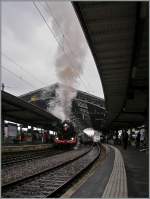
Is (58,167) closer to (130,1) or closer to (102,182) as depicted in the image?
(102,182)

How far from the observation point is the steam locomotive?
44.1 metres

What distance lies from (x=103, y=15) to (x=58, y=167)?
1055 centimetres

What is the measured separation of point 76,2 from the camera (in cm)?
1089

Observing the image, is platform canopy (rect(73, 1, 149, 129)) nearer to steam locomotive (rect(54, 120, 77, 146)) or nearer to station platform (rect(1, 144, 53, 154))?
station platform (rect(1, 144, 53, 154))

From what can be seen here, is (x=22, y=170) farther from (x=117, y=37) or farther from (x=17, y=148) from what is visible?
(x=17, y=148)

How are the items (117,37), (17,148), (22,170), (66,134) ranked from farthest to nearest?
(66,134) → (17,148) → (22,170) → (117,37)

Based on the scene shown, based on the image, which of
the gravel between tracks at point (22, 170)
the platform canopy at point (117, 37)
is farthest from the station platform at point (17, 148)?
the platform canopy at point (117, 37)

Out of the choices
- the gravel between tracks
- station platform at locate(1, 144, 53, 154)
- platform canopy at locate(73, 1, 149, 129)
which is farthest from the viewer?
station platform at locate(1, 144, 53, 154)

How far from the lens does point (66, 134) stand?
44062 millimetres

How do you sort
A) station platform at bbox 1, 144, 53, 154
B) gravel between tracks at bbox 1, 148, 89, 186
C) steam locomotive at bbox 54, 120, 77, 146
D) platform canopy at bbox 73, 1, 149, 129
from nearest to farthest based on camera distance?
platform canopy at bbox 73, 1, 149, 129
gravel between tracks at bbox 1, 148, 89, 186
station platform at bbox 1, 144, 53, 154
steam locomotive at bbox 54, 120, 77, 146

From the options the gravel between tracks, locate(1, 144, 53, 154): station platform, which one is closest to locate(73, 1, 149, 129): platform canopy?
the gravel between tracks

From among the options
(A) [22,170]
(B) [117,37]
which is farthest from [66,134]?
(B) [117,37]

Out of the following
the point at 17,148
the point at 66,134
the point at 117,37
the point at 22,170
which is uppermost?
the point at 117,37

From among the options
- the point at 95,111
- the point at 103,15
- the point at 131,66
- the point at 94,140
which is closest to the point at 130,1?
the point at 103,15
